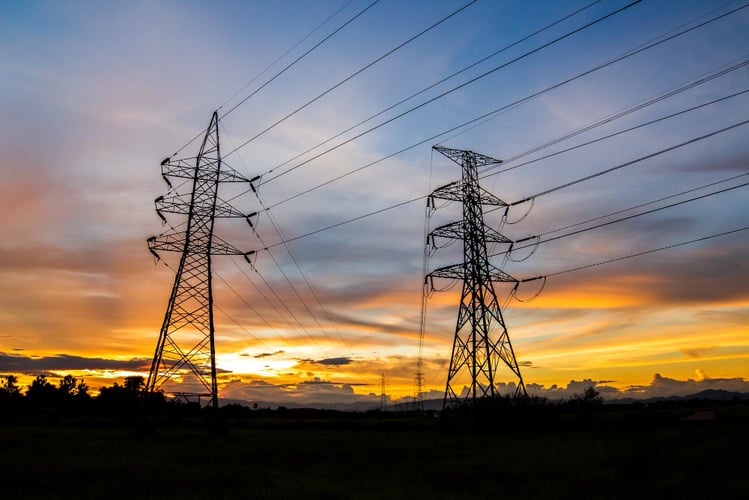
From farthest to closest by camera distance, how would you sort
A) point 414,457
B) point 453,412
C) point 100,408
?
point 100,408
point 453,412
point 414,457

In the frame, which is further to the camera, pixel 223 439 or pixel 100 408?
pixel 100 408

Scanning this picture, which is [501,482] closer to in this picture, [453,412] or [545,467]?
[545,467]

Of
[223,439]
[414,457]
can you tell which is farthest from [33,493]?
[223,439]

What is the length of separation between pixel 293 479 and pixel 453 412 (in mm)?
34068

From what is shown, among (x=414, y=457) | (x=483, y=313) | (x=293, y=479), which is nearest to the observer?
(x=293, y=479)

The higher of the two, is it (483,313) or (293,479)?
(483,313)

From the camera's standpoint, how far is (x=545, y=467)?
31031 mm

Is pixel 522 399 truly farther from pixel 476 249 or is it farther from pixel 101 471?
pixel 101 471

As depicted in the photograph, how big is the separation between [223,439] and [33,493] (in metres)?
Result: 31.0

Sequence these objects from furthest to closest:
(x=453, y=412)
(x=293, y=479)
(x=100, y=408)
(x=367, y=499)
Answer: (x=100, y=408)
(x=453, y=412)
(x=293, y=479)
(x=367, y=499)

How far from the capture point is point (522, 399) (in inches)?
2442

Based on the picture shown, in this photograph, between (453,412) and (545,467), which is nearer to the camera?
(545,467)

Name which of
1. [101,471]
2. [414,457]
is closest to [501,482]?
[414,457]

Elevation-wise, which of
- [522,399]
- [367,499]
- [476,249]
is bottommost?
[367,499]
